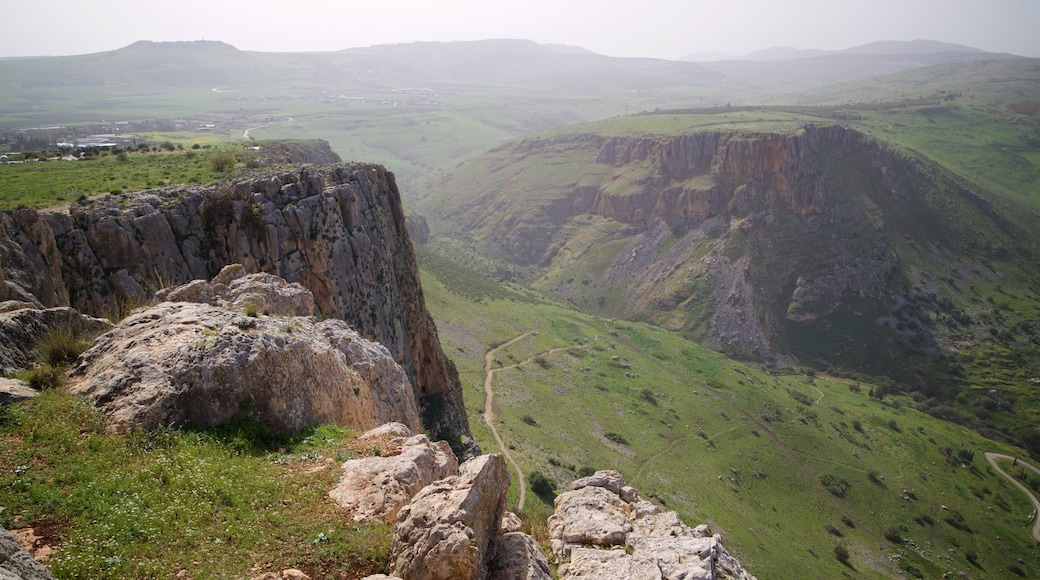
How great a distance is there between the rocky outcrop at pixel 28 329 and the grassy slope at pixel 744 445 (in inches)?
1387

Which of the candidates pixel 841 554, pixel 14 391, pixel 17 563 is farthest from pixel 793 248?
pixel 17 563

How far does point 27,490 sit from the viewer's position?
11.5 m

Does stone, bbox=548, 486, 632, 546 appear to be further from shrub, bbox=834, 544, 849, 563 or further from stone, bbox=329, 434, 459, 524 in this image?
shrub, bbox=834, 544, 849, 563

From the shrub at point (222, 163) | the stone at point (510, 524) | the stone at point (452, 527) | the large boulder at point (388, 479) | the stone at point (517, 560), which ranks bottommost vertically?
the stone at point (510, 524)

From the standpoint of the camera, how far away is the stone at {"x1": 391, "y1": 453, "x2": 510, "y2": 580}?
11391 millimetres

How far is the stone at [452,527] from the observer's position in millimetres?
11391

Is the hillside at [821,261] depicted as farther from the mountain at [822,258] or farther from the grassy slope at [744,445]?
the grassy slope at [744,445]

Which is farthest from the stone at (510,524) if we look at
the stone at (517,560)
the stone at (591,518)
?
the stone at (591,518)

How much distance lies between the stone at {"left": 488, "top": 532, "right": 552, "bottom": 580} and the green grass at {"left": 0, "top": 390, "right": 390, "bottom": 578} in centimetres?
266

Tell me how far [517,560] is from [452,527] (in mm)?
2365

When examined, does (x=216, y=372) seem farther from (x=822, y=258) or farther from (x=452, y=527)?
(x=822, y=258)

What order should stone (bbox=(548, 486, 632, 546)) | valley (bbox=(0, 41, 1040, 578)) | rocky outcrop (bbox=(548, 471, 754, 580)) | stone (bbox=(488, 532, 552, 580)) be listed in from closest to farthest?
stone (bbox=(488, 532, 552, 580))
rocky outcrop (bbox=(548, 471, 754, 580))
stone (bbox=(548, 486, 632, 546))
valley (bbox=(0, 41, 1040, 578))

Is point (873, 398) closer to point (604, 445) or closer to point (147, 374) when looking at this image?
point (604, 445)

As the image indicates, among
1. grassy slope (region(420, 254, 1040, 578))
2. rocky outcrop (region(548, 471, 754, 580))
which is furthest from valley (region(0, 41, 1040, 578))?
rocky outcrop (region(548, 471, 754, 580))
